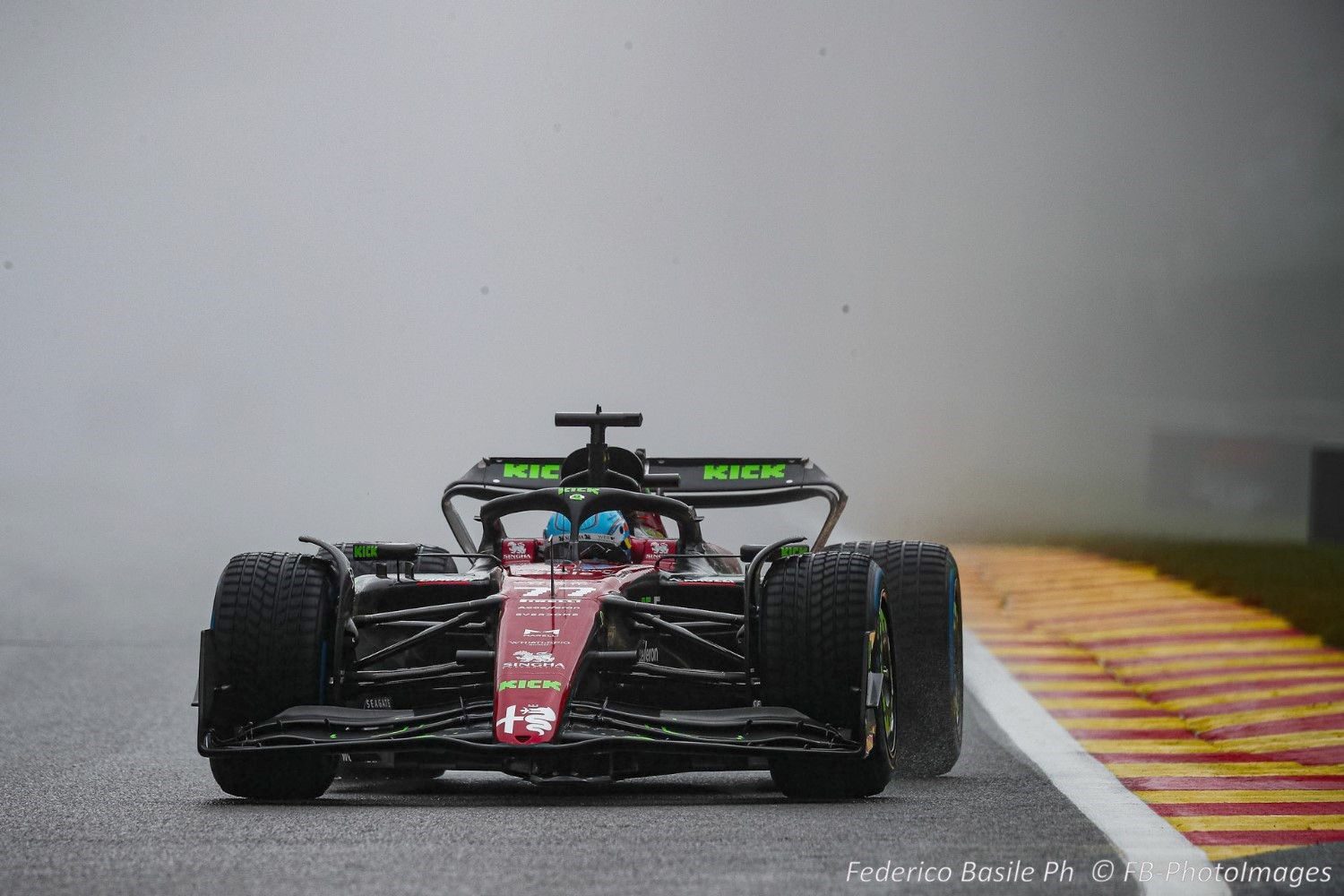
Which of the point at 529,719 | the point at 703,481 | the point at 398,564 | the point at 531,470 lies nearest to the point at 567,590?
the point at 398,564

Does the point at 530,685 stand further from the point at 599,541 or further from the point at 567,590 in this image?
the point at 599,541

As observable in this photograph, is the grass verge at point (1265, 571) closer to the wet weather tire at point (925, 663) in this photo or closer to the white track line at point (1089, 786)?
the white track line at point (1089, 786)

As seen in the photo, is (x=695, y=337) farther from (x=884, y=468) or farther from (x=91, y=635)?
(x=91, y=635)

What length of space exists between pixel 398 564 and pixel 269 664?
0.63 metres

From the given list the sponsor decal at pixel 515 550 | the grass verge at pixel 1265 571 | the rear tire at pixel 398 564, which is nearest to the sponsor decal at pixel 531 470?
the rear tire at pixel 398 564

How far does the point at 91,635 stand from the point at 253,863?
11.5 metres

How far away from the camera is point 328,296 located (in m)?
16.2

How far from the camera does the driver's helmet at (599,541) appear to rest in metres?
7.15

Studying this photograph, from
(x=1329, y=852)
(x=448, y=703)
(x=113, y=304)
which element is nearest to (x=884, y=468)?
(x=113, y=304)

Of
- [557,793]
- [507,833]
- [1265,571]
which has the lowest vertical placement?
[1265,571]

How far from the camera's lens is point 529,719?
546cm

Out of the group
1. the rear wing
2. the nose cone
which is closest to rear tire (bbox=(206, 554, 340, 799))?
the nose cone

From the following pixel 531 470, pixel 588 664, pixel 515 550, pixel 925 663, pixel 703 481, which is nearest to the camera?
pixel 588 664

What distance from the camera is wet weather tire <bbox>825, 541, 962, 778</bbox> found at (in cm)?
703
